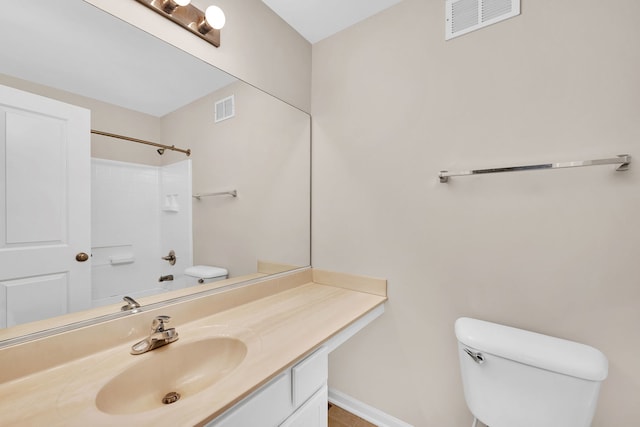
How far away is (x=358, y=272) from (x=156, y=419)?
3.87 ft

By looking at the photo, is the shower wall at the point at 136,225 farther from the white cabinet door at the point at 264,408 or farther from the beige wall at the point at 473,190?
the beige wall at the point at 473,190

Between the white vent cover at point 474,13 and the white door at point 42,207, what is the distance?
161 centimetres

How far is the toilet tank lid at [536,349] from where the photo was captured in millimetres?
854

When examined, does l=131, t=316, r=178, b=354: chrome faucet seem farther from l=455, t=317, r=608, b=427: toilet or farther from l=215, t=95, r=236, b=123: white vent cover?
l=455, t=317, r=608, b=427: toilet

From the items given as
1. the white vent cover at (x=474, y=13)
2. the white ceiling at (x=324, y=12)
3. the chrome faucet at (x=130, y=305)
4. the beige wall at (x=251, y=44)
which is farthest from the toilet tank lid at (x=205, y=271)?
the white vent cover at (x=474, y=13)

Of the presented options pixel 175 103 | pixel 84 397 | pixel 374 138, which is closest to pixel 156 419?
pixel 84 397

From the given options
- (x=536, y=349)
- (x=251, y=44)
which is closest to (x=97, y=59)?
(x=251, y=44)

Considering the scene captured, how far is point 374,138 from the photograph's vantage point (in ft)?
4.96

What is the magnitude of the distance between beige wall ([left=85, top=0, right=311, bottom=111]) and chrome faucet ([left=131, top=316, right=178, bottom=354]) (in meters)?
1.12

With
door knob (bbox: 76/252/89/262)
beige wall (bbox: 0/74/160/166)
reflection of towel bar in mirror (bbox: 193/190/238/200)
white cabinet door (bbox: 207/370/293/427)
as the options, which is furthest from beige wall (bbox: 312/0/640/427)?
door knob (bbox: 76/252/89/262)

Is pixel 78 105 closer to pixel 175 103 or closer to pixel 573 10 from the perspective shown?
pixel 175 103

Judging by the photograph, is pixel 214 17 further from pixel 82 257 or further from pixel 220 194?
pixel 82 257

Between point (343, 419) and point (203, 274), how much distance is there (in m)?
1.24

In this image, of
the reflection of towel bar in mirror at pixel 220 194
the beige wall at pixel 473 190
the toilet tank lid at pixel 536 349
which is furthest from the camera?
the reflection of towel bar in mirror at pixel 220 194
